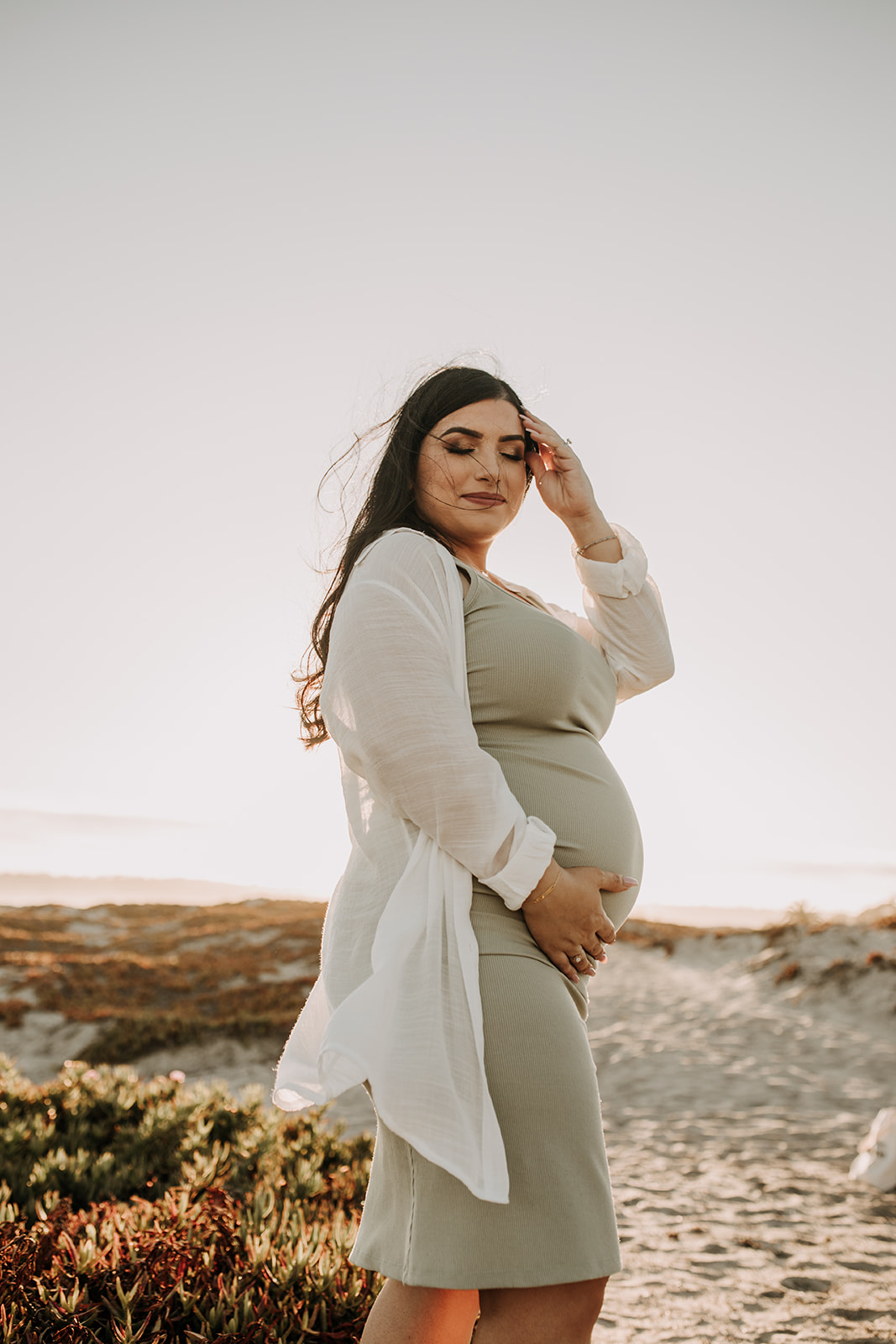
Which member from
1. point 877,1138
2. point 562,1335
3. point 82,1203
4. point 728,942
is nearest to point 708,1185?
point 877,1138

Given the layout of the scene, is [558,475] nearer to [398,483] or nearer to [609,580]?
[609,580]

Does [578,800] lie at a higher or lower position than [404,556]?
lower

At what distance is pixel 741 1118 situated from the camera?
25.2 feet

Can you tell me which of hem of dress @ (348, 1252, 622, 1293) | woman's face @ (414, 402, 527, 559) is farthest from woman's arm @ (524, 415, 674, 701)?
hem of dress @ (348, 1252, 622, 1293)

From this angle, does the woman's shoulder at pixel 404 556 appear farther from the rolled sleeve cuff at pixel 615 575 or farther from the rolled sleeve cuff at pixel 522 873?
the rolled sleeve cuff at pixel 615 575

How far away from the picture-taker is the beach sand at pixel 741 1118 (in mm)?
4035

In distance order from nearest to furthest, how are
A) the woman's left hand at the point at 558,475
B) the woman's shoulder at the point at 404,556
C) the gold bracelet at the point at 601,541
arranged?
the woman's shoulder at the point at 404,556 → the woman's left hand at the point at 558,475 → the gold bracelet at the point at 601,541

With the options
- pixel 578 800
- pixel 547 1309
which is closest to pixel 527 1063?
pixel 547 1309

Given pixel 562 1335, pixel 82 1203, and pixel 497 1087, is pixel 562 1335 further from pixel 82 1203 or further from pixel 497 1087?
pixel 82 1203

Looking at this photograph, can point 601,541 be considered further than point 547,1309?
Yes

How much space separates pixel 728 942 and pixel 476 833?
19.7 m

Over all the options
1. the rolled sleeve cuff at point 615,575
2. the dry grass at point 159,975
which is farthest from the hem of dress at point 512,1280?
the dry grass at point 159,975

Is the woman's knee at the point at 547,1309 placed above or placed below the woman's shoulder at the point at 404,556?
below

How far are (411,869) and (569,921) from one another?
303 mm
